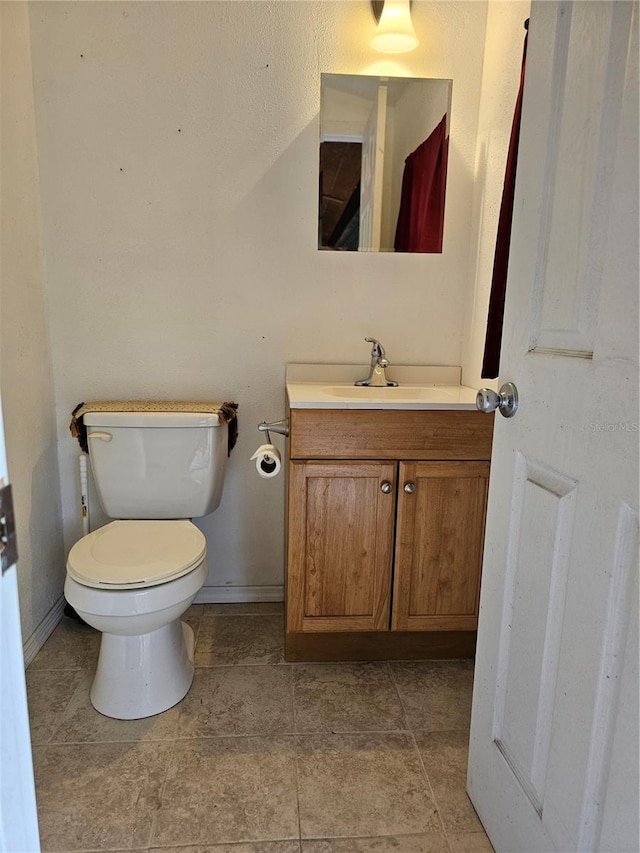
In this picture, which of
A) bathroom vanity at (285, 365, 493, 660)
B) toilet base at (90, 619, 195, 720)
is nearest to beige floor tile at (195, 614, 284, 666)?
bathroom vanity at (285, 365, 493, 660)

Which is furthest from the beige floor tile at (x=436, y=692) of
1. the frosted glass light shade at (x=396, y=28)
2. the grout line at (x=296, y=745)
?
the frosted glass light shade at (x=396, y=28)

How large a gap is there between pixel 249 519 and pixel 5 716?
1.70m

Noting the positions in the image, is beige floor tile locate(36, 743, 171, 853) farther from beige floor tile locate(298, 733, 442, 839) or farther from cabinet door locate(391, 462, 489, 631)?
cabinet door locate(391, 462, 489, 631)

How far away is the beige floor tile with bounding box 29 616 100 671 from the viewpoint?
6.02ft

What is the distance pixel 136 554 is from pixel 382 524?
73cm

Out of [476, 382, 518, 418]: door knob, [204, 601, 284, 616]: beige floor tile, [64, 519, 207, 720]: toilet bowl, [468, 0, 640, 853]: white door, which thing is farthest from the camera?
[204, 601, 284, 616]: beige floor tile

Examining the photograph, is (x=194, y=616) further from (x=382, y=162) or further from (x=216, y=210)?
(x=382, y=162)

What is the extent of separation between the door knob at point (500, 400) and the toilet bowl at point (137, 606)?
94 cm

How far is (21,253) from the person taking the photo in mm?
1818

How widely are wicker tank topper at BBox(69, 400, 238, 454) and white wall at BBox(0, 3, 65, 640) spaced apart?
15 cm

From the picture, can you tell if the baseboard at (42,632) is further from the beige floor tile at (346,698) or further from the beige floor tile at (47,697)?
the beige floor tile at (346,698)

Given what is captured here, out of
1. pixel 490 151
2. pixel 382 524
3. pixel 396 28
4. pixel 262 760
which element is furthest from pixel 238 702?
pixel 396 28

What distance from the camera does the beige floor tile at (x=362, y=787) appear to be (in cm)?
127

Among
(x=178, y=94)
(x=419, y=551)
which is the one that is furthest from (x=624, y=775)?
(x=178, y=94)
